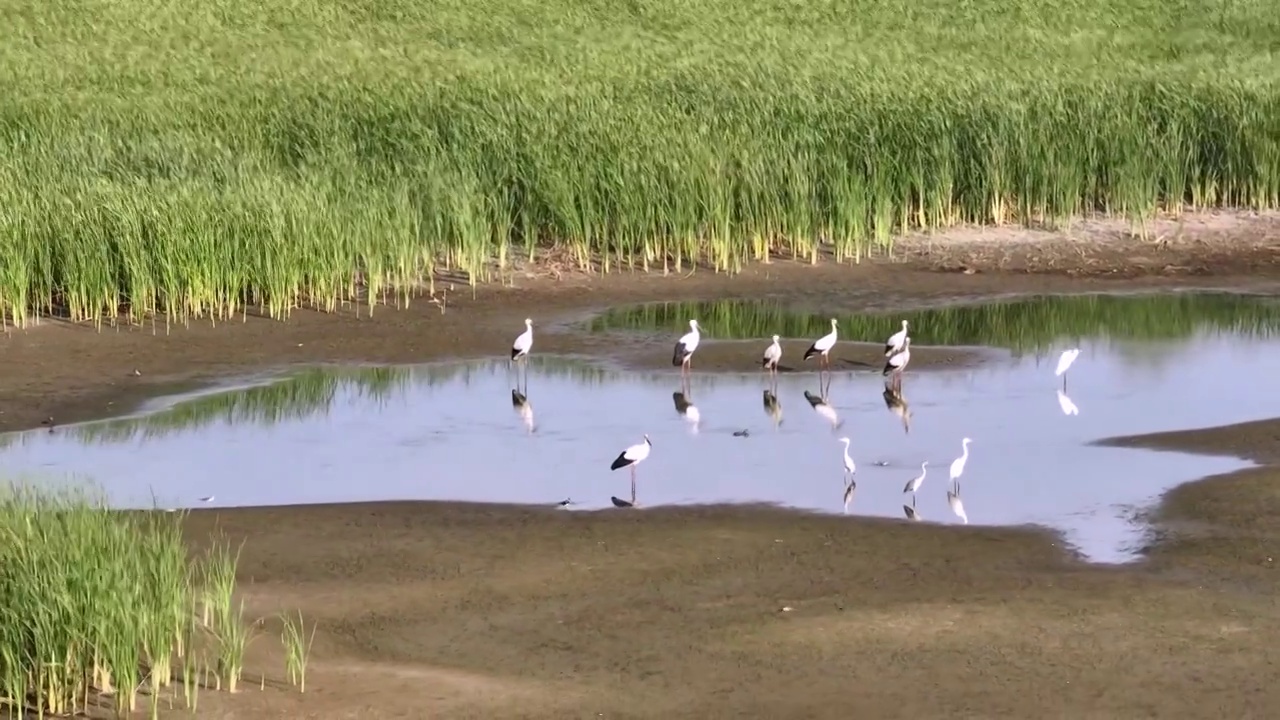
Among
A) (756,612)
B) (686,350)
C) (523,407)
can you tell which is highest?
(686,350)

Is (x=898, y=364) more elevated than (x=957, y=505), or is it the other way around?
(x=898, y=364)

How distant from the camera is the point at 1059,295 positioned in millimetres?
19250

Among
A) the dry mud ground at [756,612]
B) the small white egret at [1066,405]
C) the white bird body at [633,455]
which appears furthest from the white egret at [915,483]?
the small white egret at [1066,405]

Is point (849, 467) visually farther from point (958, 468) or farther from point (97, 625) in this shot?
point (97, 625)

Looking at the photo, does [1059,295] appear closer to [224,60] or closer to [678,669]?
[678,669]

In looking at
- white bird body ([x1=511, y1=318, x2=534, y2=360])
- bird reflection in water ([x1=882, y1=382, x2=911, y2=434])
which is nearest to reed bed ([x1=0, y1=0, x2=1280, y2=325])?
white bird body ([x1=511, y1=318, x2=534, y2=360])

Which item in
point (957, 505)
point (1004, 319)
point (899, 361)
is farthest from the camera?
point (1004, 319)

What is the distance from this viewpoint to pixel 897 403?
1441 centimetres

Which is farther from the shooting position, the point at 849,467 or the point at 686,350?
the point at 686,350

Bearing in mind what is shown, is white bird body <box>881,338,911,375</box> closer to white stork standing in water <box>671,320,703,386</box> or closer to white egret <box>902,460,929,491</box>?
white stork standing in water <box>671,320,703,386</box>

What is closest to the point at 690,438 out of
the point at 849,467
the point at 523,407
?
the point at 523,407

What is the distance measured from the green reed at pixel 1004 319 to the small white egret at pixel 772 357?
1.58 meters

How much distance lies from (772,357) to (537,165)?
5625 millimetres

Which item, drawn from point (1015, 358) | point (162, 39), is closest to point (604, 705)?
point (1015, 358)
